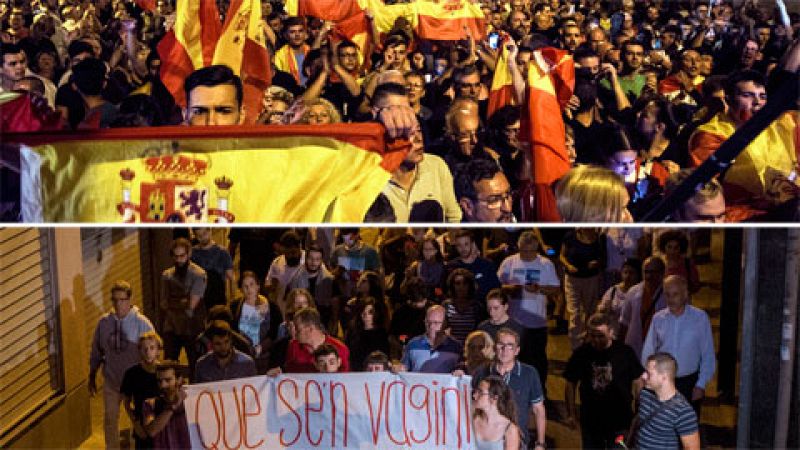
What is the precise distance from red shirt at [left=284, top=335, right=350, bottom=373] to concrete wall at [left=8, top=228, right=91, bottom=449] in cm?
65

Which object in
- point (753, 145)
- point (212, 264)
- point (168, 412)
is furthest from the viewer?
point (168, 412)

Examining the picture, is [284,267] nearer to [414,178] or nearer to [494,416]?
[414,178]

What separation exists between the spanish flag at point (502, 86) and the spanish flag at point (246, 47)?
71cm

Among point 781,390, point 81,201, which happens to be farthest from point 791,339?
point 81,201

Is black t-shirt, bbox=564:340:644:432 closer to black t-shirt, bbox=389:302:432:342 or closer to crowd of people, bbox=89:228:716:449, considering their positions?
crowd of people, bbox=89:228:716:449

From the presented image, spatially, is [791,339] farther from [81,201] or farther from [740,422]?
[81,201]

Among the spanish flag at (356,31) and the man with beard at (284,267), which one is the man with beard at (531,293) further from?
the spanish flag at (356,31)

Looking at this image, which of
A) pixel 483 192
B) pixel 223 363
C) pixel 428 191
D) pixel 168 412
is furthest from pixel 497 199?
pixel 168 412

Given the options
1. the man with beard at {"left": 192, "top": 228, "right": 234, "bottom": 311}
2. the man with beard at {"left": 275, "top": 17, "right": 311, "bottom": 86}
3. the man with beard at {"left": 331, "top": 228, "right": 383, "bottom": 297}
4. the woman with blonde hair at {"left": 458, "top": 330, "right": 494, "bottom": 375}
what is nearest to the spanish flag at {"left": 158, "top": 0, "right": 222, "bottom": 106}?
the man with beard at {"left": 275, "top": 17, "right": 311, "bottom": 86}

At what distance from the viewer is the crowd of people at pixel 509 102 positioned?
429cm

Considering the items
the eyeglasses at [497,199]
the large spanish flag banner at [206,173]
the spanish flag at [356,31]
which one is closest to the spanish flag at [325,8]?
the spanish flag at [356,31]

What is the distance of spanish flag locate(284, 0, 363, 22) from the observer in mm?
4332

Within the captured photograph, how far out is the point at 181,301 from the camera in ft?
14.4

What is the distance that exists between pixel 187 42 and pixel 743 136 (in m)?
1.77
